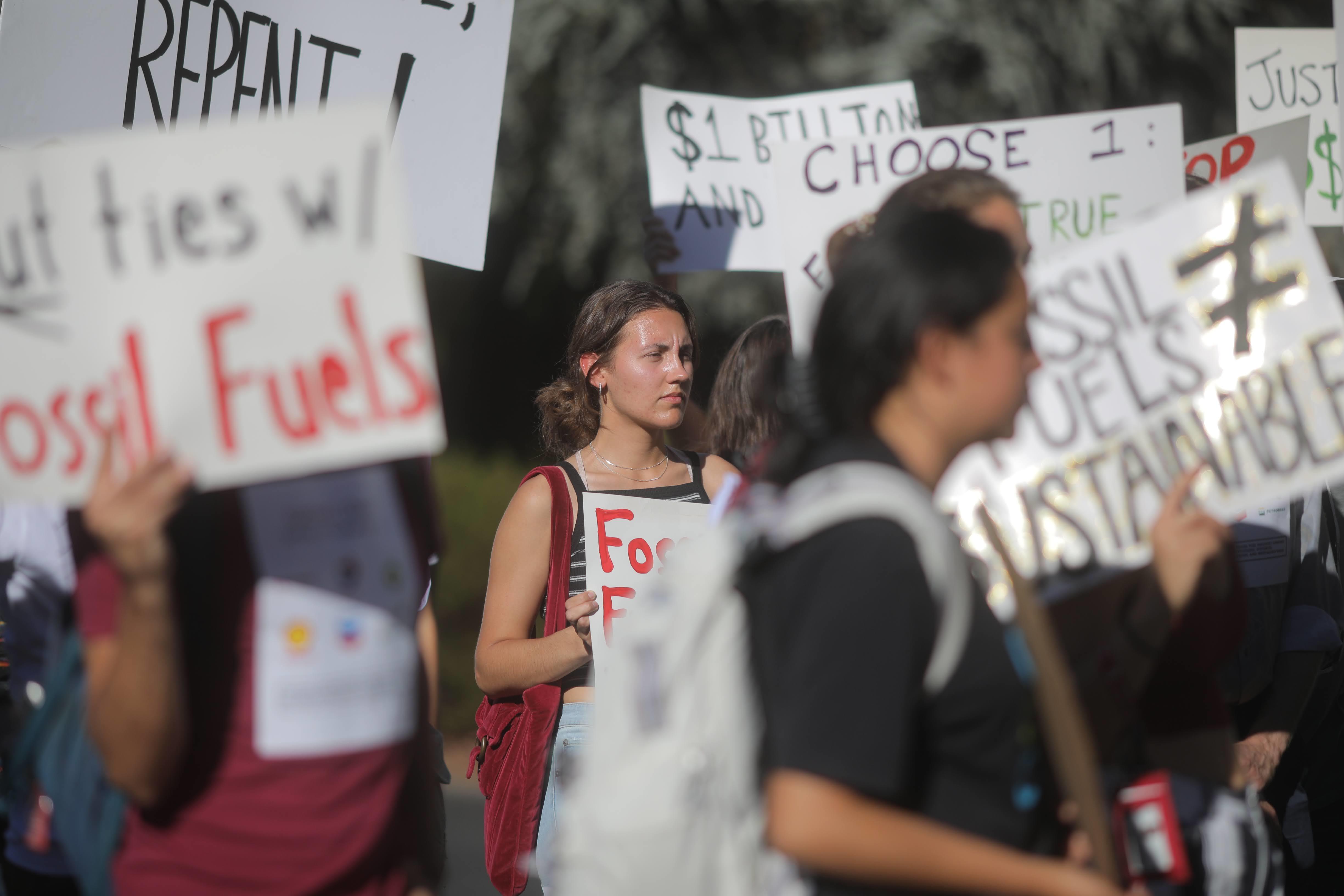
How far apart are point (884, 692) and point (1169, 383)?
0.92 m

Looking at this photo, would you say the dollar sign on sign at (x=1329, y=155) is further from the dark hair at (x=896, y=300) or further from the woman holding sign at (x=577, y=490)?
the dark hair at (x=896, y=300)

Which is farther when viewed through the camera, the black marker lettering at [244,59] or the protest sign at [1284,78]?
the protest sign at [1284,78]

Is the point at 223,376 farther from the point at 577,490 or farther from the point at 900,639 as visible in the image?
the point at 577,490

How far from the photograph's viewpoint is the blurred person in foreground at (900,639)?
1403 millimetres

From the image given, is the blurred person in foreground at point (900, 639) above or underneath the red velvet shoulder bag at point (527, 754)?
above

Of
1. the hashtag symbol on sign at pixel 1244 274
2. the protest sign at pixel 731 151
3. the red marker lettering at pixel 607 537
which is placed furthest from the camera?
the protest sign at pixel 731 151

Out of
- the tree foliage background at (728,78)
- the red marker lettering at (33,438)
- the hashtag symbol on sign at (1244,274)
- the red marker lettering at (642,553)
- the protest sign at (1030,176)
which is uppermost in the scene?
the tree foliage background at (728,78)

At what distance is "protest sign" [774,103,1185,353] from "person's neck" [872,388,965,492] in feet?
4.14

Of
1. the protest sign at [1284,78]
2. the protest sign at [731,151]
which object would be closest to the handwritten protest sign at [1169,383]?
the protest sign at [731,151]

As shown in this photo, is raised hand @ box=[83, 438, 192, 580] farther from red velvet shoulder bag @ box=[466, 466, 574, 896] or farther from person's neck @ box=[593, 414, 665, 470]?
person's neck @ box=[593, 414, 665, 470]

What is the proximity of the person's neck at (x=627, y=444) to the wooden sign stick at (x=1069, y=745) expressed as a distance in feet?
6.15

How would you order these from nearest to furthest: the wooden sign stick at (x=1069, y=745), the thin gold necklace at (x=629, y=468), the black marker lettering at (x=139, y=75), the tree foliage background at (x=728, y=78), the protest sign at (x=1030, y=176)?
the wooden sign stick at (x=1069, y=745) → the protest sign at (x=1030, y=176) → the black marker lettering at (x=139, y=75) → the thin gold necklace at (x=629, y=468) → the tree foliage background at (x=728, y=78)

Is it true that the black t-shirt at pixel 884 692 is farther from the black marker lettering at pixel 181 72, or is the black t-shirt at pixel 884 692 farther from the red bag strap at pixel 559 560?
the black marker lettering at pixel 181 72

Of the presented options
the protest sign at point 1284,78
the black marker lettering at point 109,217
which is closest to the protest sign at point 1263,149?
the protest sign at point 1284,78
